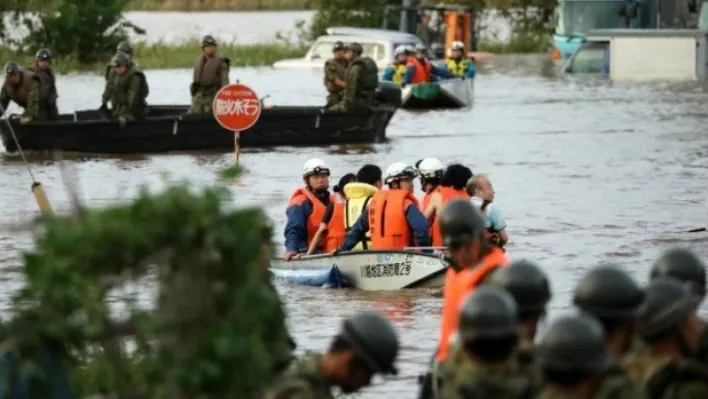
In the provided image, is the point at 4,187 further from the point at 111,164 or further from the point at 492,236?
the point at 492,236

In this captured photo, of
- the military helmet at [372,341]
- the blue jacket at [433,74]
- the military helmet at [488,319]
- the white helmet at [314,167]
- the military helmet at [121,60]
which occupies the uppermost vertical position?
the military helmet at [488,319]

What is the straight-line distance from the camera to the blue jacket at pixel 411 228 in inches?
629

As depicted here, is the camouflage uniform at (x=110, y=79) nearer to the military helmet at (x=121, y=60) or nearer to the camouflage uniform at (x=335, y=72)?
the military helmet at (x=121, y=60)

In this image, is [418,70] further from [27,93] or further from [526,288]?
[526,288]

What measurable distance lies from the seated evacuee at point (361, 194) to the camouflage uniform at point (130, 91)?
450 inches

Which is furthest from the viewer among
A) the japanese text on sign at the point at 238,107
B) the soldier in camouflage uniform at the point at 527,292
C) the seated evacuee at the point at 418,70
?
the seated evacuee at the point at 418,70

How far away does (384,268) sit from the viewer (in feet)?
53.5

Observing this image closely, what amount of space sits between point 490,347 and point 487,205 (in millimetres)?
8675

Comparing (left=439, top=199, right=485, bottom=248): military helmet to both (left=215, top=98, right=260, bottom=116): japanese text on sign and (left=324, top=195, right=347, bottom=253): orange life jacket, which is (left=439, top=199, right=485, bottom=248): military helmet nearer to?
(left=324, top=195, right=347, bottom=253): orange life jacket

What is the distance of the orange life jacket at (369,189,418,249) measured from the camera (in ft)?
51.8

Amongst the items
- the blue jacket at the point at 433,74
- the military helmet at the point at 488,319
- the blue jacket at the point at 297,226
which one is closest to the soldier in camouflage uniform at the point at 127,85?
the blue jacket at the point at 297,226

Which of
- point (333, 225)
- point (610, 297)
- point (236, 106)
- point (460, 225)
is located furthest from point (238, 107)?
point (610, 297)

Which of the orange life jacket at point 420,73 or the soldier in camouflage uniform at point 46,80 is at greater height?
the soldier in camouflage uniform at point 46,80

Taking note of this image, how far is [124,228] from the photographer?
5.98m
